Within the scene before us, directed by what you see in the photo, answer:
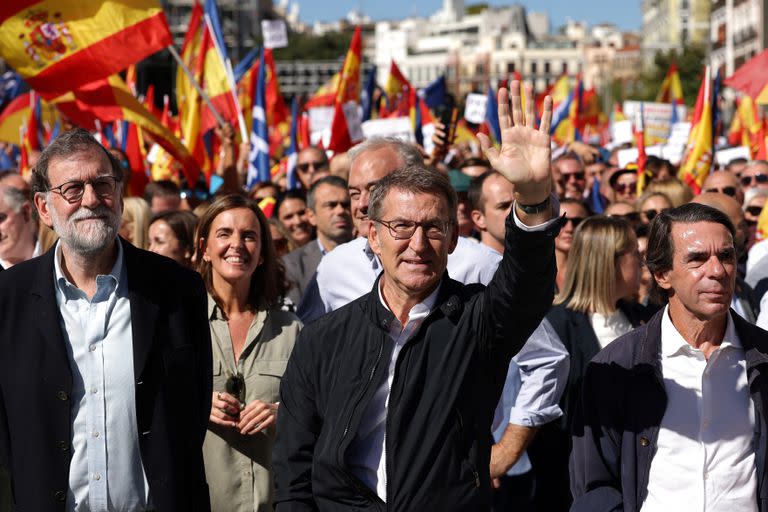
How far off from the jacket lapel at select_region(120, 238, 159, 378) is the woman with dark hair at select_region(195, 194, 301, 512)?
0.86 metres

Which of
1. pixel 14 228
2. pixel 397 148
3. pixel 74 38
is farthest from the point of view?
pixel 74 38

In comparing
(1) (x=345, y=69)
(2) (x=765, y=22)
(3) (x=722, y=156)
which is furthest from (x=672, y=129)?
(2) (x=765, y=22)

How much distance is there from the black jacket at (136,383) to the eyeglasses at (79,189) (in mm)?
220

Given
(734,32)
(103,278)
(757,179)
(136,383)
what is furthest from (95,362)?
(734,32)

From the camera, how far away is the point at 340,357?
388cm

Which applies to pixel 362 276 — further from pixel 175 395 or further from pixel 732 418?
pixel 732 418

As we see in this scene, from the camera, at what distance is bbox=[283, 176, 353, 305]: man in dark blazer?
7516mm

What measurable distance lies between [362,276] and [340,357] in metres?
1.37

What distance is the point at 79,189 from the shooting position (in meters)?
4.37

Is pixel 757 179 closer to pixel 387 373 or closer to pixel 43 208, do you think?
pixel 43 208

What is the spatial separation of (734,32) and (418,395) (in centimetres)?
7505

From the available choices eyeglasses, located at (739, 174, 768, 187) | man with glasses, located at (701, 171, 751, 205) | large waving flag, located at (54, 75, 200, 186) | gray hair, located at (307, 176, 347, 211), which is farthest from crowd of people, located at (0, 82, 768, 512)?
eyeglasses, located at (739, 174, 768, 187)

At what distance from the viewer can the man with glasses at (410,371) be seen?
366 centimetres

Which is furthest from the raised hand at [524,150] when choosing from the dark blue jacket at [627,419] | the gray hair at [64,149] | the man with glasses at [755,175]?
the man with glasses at [755,175]
